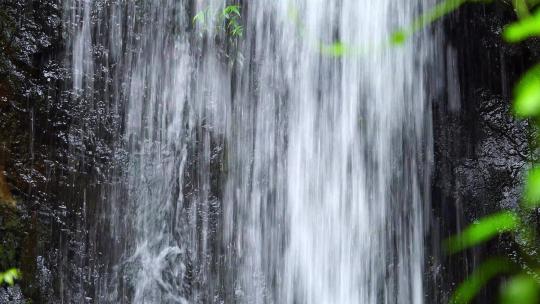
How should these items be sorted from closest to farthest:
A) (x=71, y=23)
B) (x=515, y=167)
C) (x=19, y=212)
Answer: (x=515, y=167) < (x=19, y=212) < (x=71, y=23)

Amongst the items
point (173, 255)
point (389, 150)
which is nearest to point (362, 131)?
point (389, 150)

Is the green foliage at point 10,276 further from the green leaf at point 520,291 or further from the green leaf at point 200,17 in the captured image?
the green leaf at point 520,291

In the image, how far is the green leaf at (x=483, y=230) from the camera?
3324mm

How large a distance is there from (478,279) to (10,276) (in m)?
2.75

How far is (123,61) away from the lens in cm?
395

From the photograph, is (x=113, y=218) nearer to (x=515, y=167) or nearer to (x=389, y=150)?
(x=389, y=150)

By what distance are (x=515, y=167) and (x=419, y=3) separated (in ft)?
3.69

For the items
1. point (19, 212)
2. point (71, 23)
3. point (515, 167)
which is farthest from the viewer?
point (71, 23)

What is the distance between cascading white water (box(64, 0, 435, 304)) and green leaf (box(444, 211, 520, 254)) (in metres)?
0.20

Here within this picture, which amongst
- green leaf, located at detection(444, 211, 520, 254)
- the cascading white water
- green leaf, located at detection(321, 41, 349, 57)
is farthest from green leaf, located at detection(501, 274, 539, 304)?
green leaf, located at detection(321, 41, 349, 57)

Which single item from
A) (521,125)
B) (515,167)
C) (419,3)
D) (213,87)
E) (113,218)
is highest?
(419,3)

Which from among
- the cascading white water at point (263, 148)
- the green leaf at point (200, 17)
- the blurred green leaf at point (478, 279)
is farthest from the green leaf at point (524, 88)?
the green leaf at point (200, 17)

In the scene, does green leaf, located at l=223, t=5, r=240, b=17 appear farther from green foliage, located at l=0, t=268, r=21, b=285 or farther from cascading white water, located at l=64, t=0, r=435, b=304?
Answer: green foliage, located at l=0, t=268, r=21, b=285

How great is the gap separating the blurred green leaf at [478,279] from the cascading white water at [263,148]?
0.24 meters
